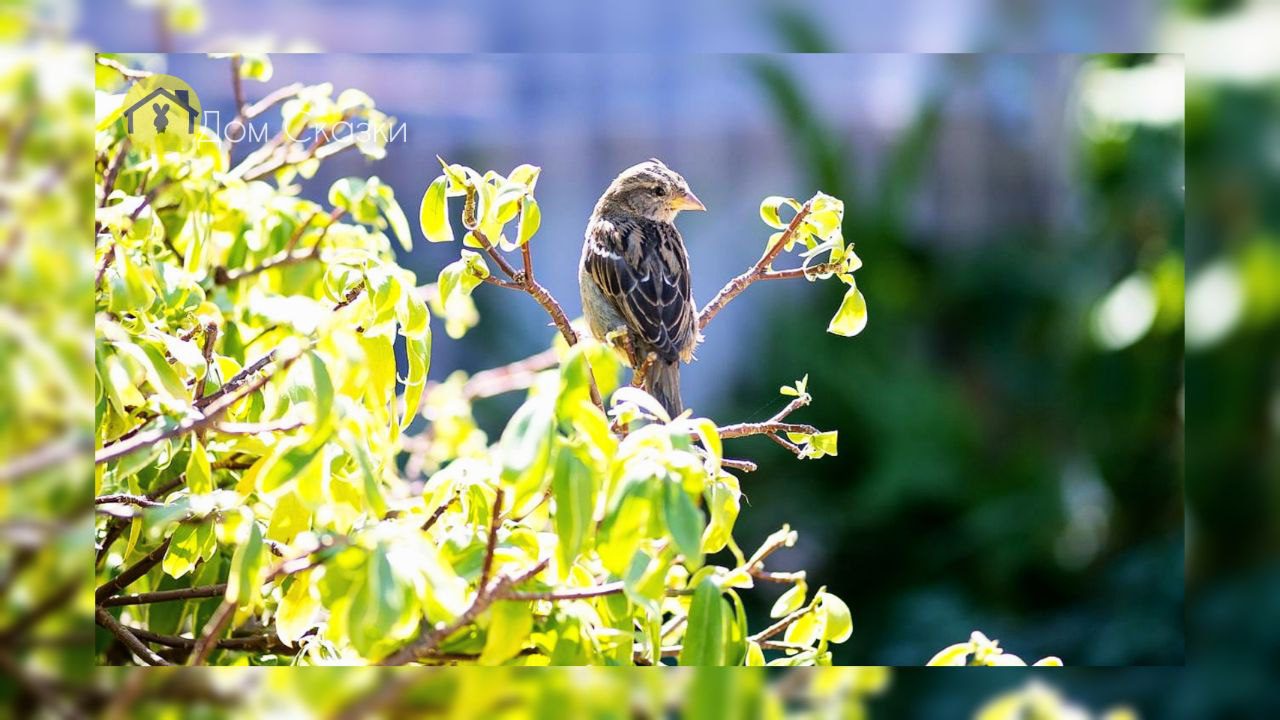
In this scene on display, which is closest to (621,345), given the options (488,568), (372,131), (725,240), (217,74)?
(725,240)

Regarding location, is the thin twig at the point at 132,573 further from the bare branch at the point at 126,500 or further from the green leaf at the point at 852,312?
the green leaf at the point at 852,312

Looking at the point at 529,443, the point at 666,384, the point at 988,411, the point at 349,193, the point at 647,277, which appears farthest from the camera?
the point at 988,411

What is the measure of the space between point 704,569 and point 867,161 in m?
1.12

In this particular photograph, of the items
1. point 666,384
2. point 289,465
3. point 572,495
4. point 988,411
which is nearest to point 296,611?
point 289,465

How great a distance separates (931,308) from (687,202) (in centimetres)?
60

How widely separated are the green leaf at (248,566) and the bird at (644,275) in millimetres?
745

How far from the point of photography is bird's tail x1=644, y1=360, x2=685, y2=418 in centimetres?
135

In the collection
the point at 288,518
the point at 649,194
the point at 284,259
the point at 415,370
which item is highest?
the point at 649,194

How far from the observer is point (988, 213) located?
174cm

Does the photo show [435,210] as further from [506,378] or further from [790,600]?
[506,378]

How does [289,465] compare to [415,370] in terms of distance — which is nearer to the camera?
[289,465]

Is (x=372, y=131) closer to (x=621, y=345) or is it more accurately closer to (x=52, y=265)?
(x=52, y=265)

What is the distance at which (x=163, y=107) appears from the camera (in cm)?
97

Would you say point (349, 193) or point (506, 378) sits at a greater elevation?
point (349, 193)
